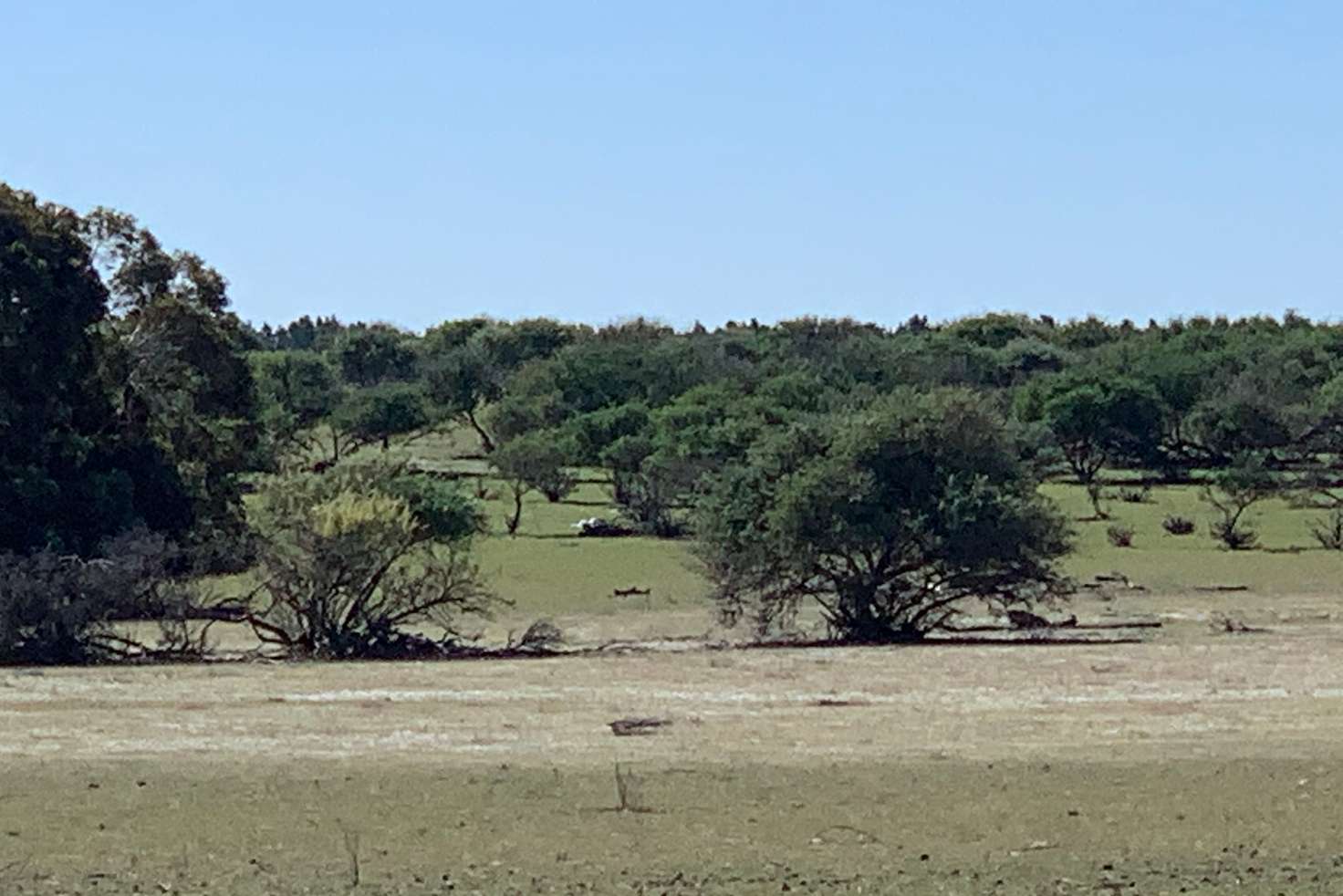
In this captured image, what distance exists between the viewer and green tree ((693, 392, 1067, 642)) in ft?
128

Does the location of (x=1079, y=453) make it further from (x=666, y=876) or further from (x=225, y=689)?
(x=666, y=876)

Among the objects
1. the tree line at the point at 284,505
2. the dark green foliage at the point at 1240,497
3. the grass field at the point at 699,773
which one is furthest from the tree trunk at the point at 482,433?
the grass field at the point at 699,773

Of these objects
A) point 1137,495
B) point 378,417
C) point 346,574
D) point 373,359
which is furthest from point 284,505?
point 373,359

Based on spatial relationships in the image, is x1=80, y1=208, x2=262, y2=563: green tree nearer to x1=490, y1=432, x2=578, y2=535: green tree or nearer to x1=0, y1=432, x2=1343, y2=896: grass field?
x1=0, y1=432, x2=1343, y2=896: grass field

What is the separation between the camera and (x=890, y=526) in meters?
39.0

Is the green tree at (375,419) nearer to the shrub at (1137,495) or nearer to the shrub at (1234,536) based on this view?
the shrub at (1137,495)

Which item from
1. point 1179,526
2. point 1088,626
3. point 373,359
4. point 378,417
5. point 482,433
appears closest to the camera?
point 1088,626

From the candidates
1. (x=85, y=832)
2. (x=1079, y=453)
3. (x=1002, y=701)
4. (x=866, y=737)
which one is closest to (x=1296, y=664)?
(x=1002, y=701)

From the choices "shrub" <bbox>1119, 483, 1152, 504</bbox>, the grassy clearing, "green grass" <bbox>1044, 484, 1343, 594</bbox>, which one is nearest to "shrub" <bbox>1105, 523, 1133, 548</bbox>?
"green grass" <bbox>1044, 484, 1343, 594</bbox>

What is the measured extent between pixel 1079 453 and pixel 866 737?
192ft

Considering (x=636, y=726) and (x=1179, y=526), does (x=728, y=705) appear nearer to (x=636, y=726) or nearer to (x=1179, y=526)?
(x=636, y=726)

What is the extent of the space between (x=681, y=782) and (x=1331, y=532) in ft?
138

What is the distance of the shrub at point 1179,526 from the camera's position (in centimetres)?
6131

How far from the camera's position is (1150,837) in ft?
55.6
